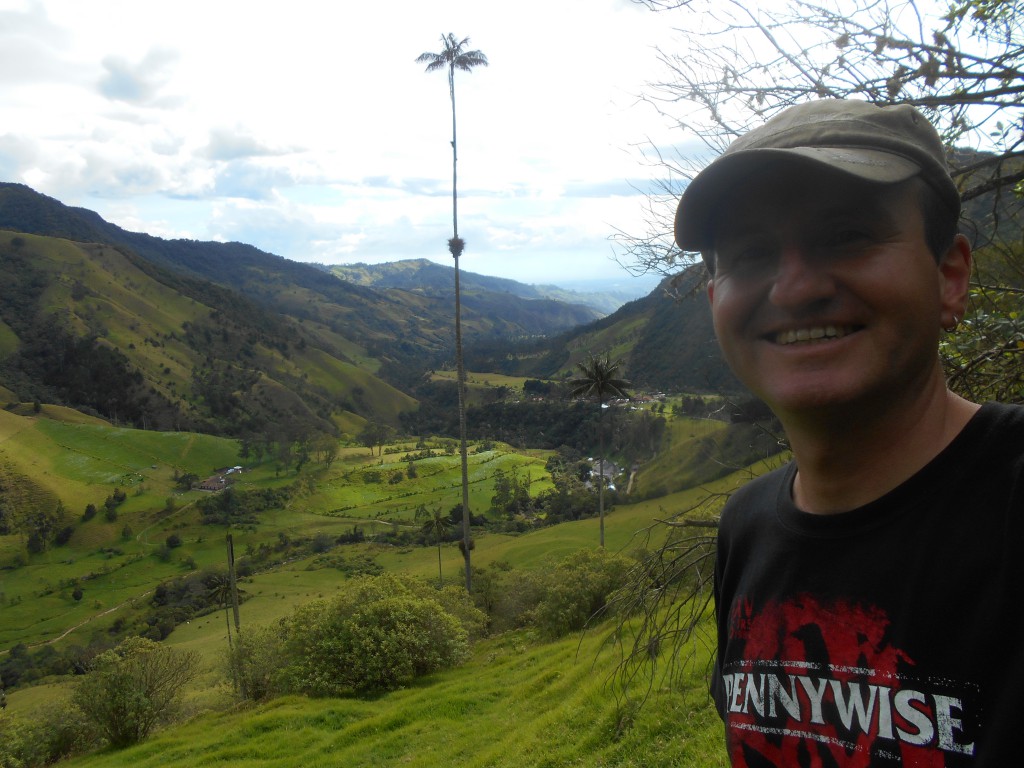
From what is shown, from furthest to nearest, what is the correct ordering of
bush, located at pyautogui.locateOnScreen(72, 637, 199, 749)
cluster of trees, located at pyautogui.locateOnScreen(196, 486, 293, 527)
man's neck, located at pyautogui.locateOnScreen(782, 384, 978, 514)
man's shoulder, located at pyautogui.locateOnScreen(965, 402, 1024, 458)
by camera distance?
cluster of trees, located at pyautogui.locateOnScreen(196, 486, 293, 527) < bush, located at pyautogui.locateOnScreen(72, 637, 199, 749) < man's neck, located at pyautogui.locateOnScreen(782, 384, 978, 514) < man's shoulder, located at pyautogui.locateOnScreen(965, 402, 1024, 458)

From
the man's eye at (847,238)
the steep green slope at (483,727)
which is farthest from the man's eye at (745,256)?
the steep green slope at (483,727)

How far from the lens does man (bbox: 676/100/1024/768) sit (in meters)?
1.06

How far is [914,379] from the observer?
3.94 feet

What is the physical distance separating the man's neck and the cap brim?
1.46ft

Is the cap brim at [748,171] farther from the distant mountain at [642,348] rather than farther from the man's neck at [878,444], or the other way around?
the distant mountain at [642,348]

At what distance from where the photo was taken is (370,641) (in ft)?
69.5

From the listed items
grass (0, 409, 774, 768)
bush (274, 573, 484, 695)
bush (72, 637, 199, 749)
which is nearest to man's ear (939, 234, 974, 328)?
grass (0, 409, 774, 768)

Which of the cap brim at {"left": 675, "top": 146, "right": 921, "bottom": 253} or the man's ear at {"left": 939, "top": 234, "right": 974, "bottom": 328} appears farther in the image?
the man's ear at {"left": 939, "top": 234, "right": 974, "bottom": 328}

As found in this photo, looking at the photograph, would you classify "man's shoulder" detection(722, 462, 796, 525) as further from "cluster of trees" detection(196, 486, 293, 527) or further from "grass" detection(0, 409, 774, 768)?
"cluster of trees" detection(196, 486, 293, 527)

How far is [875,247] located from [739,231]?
0.95ft

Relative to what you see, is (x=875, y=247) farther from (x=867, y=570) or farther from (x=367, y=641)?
(x=367, y=641)

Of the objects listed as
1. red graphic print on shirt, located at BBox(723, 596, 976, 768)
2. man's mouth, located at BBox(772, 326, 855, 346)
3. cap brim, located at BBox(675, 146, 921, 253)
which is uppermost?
cap brim, located at BBox(675, 146, 921, 253)

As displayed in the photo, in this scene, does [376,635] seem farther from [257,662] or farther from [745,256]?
[745,256]

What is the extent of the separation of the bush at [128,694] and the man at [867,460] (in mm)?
27801
